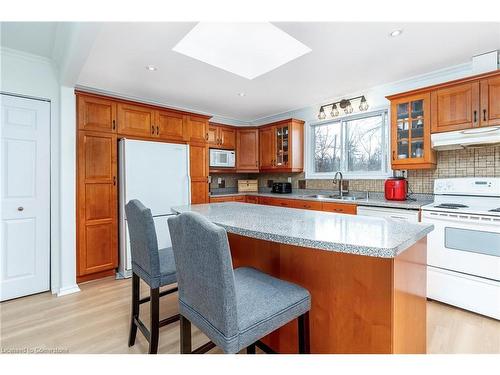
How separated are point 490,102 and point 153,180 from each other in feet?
11.7

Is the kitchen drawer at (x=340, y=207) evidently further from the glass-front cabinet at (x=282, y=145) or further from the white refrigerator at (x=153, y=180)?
the white refrigerator at (x=153, y=180)

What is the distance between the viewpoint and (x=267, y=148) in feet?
14.7

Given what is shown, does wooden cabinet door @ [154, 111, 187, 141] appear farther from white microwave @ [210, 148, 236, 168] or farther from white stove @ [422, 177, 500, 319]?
white stove @ [422, 177, 500, 319]

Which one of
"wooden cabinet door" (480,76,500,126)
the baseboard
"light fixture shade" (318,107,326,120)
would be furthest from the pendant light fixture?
the baseboard

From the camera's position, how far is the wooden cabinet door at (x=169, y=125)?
334 cm

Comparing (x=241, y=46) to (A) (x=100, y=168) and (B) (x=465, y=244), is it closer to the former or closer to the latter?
(A) (x=100, y=168)

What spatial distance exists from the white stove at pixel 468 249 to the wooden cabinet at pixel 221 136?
3160 mm

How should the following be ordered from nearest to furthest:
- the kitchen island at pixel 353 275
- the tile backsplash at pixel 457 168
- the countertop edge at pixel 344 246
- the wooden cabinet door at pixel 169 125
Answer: the countertop edge at pixel 344 246, the kitchen island at pixel 353 275, the tile backsplash at pixel 457 168, the wooden cabinet door at pixel 169 125

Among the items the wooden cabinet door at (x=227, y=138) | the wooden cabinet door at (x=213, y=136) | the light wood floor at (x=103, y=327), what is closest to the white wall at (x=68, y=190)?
the light wood floor at (x=103, y=327)

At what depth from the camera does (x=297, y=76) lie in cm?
291

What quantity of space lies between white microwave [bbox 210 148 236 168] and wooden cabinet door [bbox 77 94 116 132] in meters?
1.66

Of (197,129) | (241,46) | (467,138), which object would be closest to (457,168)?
(467,138)

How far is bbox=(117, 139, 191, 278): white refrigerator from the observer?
294 cm
